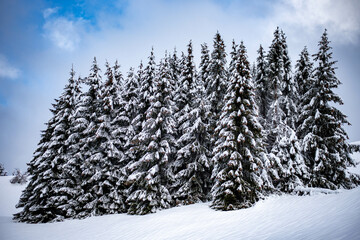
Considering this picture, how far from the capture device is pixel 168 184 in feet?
61.9

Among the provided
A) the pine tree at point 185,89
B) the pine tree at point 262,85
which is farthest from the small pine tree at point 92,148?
the pine tree at point 262,85

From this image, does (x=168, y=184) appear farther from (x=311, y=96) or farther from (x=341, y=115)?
(x=341, y=115)

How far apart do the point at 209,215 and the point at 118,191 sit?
10038 millimetres

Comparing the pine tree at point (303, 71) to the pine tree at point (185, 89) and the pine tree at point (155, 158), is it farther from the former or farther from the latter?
the pine tree at point (155, 158)

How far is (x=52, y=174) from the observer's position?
1975cm

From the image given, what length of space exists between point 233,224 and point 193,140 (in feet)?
29.9

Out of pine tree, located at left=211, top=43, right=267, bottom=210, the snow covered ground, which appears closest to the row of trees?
pine tree, located at left=211, top=43, right=267, bottom=210

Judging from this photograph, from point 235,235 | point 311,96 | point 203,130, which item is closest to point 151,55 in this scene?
point 203,130

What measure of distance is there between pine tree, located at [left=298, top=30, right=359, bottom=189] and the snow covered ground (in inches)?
138

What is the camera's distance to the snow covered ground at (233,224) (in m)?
7.96

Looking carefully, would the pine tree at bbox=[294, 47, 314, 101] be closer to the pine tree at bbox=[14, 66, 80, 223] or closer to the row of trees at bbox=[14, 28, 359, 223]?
the row of trees at bbox=[14, 28, 359, 223]

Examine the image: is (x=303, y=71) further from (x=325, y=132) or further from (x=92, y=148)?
(x=92, y=148)

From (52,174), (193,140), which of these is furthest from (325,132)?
(52,174)

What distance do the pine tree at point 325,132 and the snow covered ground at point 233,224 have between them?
11.5ft
